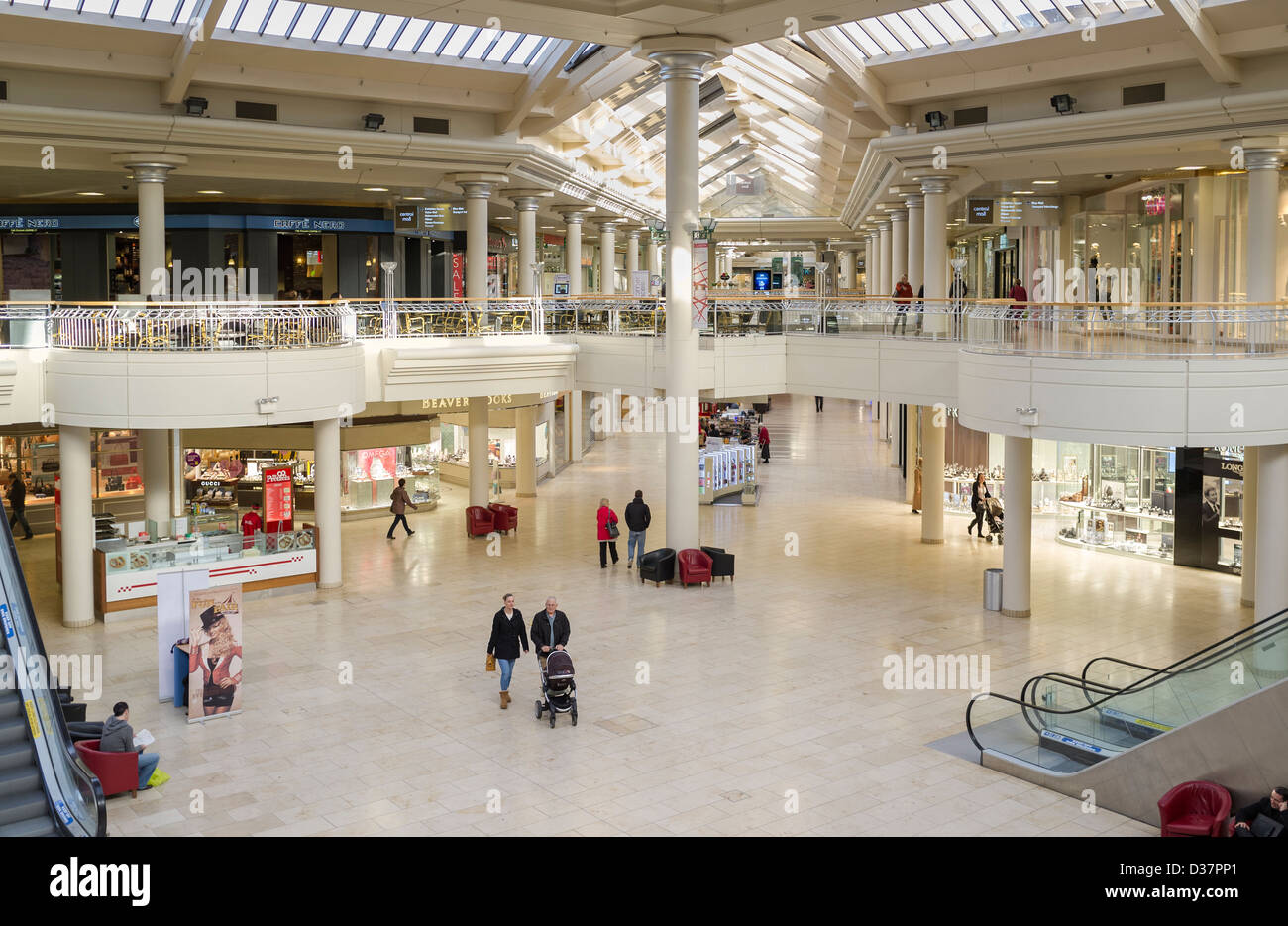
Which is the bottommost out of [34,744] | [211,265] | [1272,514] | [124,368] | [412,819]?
[412,819]

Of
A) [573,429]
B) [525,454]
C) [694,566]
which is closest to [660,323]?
[694,566]

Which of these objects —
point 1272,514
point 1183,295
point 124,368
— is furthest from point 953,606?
point 124,368

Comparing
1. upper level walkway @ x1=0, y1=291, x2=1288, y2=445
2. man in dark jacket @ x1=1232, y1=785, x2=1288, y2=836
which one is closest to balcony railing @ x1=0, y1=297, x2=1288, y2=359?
upper level walkway @ x1=0, y1=291, x2=1288, y2=445

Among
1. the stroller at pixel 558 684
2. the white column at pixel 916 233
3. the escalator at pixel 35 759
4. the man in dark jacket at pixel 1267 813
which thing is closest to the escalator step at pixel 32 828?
the escalator at pixel 35 759

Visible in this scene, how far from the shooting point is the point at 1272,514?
17.2 m

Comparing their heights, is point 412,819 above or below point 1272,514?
below

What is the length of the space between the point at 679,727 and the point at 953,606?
7.72m

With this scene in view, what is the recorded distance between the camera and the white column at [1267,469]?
1712cm

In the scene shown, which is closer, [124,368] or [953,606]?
[124,368]

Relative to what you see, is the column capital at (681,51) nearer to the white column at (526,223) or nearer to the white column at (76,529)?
the white column at (526,223)

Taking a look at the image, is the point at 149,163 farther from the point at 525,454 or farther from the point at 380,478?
the point at 525,454

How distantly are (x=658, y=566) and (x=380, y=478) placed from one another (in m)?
10.6

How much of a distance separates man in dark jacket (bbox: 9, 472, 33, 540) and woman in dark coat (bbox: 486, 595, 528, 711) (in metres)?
15.7
